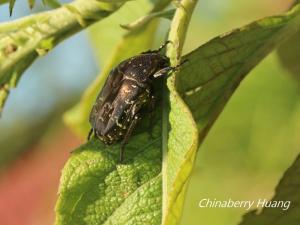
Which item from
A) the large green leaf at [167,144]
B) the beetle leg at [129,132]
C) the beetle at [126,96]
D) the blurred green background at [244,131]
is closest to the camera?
the large green leaf at [167,144]

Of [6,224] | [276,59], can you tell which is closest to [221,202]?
[276,59]

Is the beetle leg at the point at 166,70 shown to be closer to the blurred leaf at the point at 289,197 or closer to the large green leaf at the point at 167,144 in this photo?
the large green leaf at the point at 167,144

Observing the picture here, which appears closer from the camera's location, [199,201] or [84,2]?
[84,2]

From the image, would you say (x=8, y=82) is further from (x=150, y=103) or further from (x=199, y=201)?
(x=199, y=201)

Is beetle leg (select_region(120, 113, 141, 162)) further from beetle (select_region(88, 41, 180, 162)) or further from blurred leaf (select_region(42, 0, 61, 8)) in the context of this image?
blurred leaf (select_region(42, 0, 61, 8))

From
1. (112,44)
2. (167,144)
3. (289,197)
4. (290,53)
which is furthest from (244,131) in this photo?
(167,144)

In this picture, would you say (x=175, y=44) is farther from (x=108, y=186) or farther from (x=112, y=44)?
(x=112, y=44)

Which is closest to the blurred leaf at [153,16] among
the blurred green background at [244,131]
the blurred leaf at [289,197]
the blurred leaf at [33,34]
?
the blurred leaf at [33,34]
